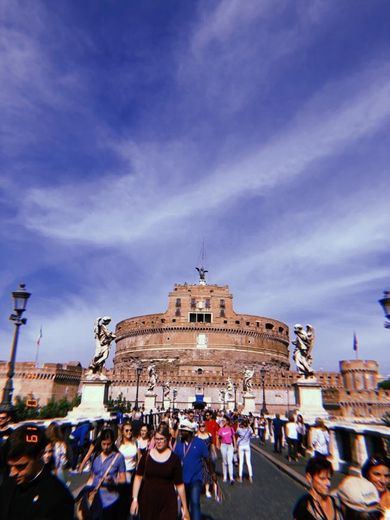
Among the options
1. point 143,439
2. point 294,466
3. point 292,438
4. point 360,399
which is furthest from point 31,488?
point 360,399

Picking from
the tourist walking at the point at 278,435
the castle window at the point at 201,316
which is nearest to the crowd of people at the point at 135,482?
the tourist walking at the point at 278,435

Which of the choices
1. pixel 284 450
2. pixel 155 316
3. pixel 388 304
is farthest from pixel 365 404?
pixel 388 304

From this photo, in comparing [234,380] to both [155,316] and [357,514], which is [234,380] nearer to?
[155,316]

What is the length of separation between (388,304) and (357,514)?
31.2 ft

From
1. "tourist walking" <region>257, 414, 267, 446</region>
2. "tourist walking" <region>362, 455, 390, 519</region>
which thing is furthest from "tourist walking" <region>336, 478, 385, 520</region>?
"tourist walking" <region>257, 414, 267, 446</region>

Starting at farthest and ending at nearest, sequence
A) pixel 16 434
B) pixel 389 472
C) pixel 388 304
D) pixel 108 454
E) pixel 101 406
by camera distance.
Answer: pixel 101 406 < pixel 388 304 < pixel 108 454 < pixel 389 472 < pixel 16 434

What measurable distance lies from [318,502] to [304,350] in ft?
35.8

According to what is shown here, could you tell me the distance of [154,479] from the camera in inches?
165

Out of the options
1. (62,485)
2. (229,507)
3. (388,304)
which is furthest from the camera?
(388,304)

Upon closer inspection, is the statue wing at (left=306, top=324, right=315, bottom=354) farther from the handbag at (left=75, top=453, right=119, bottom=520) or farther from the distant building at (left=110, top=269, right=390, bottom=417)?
the distant building at (left=110, top=269, right=390, bottom=417)

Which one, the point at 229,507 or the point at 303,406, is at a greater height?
the point at 303,406

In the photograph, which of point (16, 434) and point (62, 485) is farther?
point (16, 434)

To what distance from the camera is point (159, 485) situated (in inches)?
163

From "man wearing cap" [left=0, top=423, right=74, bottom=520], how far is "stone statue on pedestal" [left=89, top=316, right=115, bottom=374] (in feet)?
34.8
